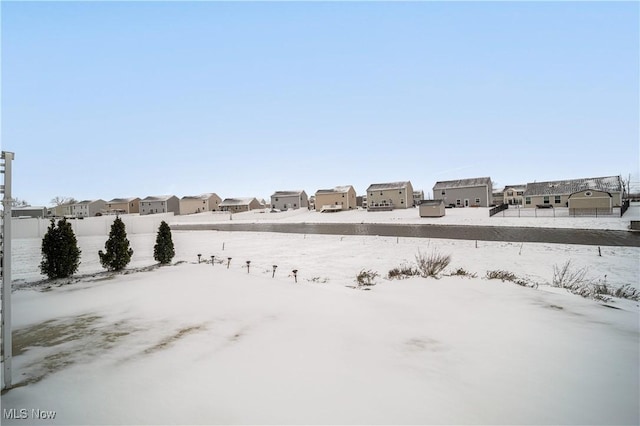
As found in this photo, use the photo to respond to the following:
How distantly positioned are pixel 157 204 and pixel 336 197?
54.4 metres

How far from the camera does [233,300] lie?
697 cm

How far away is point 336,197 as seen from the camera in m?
71.8

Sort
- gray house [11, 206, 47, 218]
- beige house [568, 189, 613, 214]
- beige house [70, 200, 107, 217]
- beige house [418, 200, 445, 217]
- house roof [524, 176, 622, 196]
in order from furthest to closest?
beige house [70, 200, 107, 217], gray house [11, 206, 47, 218], house roof [524, 176, 622, 196], beige house [418, 200, 445, 217], beige house [568, 189, 613, 214]

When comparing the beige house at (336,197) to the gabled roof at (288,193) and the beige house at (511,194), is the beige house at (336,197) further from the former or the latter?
the beige house at (511,194)

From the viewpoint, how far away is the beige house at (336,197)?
234 feet

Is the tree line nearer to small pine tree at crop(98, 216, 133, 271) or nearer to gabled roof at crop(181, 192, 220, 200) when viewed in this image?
small pine tree at crop(98, 216, 133, 271)

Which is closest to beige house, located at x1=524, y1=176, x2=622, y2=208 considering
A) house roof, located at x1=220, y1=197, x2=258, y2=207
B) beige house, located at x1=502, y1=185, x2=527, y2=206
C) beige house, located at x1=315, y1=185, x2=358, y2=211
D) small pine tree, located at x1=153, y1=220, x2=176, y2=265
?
beige house, located at x1=502, y1=185, x2=527, y2=206

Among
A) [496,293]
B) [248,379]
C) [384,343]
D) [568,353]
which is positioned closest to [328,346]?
[384,343]

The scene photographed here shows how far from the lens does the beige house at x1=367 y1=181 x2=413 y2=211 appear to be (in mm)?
64562

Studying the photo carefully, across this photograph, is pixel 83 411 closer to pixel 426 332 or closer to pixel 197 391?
pixel 197 391

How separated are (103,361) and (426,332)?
16.1ft

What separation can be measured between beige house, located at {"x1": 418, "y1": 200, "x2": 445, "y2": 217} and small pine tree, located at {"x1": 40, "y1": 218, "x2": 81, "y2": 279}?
144 ft

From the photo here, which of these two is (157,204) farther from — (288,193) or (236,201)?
(288,193)

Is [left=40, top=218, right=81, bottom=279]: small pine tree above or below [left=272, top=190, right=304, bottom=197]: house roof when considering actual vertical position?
below
